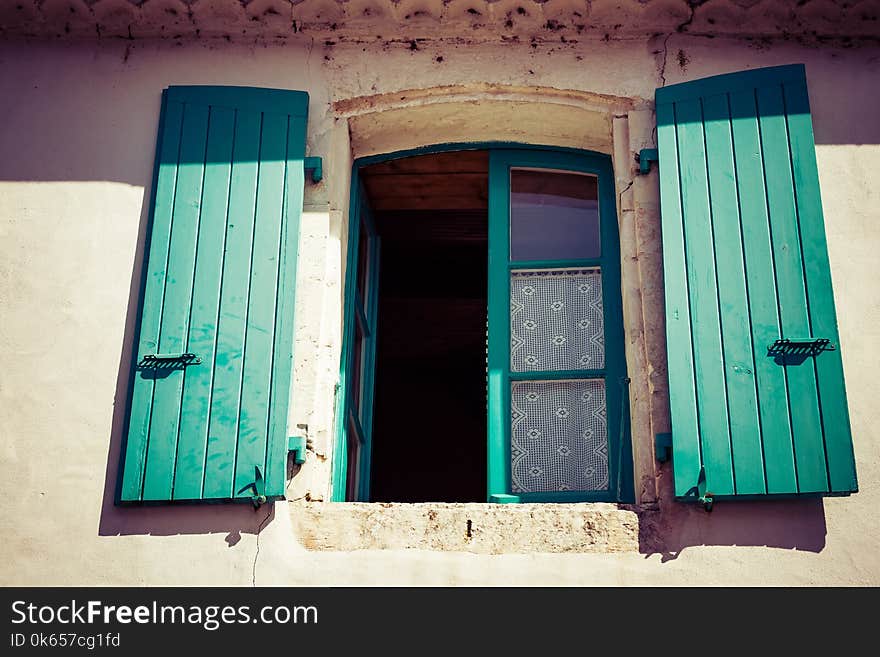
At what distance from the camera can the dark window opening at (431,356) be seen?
6859 mm

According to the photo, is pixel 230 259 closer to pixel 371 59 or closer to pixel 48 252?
pixel 48 252

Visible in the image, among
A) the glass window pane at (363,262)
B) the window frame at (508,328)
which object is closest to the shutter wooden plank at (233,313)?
the glass window pane at (363,262)

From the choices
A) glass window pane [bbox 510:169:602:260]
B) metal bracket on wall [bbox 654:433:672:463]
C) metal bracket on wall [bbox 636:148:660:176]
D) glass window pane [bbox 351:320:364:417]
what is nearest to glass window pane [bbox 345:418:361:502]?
glass window pane [bbox 351:320:364:417]

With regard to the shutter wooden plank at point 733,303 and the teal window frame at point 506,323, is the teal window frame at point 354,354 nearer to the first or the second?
the teal window frame at point 506,323

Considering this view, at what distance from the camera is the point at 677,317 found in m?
4.26

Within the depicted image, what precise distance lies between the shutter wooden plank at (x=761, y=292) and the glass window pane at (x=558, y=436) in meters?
0.66

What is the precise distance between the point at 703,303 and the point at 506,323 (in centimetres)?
82

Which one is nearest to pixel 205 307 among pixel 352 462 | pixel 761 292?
pixel 352 462

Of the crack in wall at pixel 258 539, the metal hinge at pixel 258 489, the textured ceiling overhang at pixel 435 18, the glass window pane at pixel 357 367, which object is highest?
the textured ceiling overhang at pixel 435 18

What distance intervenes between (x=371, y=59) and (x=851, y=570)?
2731 millimetres

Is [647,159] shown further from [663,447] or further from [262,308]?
[262,308]

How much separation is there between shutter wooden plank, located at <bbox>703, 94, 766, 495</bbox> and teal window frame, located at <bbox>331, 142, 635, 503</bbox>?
0.49 meters

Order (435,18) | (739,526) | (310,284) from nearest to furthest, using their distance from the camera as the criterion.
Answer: (739,526) → (310,284) → (435,18)
